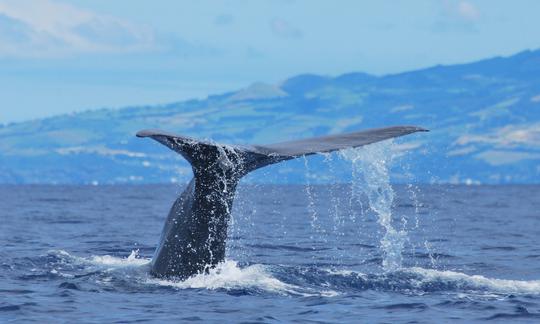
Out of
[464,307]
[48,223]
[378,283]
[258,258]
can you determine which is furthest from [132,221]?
[464,307]

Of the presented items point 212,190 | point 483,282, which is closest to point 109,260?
point 212,190

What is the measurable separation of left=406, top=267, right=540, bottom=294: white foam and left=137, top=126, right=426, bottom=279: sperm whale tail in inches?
103

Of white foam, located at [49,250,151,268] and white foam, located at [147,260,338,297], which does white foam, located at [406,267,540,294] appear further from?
white foam, located at [49,250,151,268]

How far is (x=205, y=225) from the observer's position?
1163cm

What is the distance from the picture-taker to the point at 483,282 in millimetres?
13148

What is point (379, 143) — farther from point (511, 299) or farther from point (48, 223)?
point (48, 223)

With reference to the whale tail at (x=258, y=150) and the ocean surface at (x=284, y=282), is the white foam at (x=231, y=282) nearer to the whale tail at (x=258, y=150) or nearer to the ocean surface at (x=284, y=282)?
the ocean surface at (x=284, y=282)

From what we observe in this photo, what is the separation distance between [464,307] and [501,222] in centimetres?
1897

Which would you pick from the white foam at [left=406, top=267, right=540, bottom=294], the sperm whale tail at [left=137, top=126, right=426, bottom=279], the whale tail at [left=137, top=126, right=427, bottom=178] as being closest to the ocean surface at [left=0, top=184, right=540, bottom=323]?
the white foam at [left=406, top=267, right=540, bottom=294]

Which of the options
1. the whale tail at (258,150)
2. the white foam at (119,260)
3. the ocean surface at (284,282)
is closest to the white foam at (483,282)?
the ocean surface at (284,282)

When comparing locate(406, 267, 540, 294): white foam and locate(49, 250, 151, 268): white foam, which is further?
locate(49, 250, 151, 268): white foam

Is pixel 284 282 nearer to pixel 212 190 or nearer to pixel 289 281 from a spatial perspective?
pixel 289 281

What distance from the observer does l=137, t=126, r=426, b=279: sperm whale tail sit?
11.2 meters

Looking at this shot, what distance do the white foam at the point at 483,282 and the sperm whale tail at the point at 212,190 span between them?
2.61m
